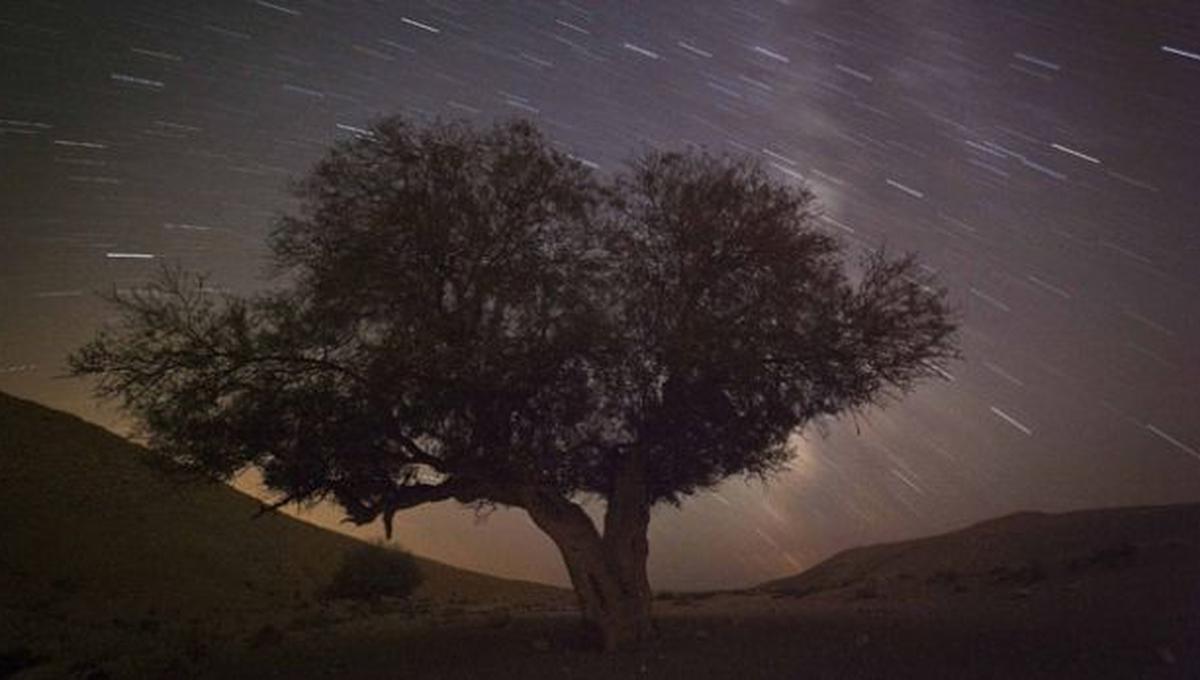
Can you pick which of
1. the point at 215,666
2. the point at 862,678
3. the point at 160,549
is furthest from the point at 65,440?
the point at 862,678

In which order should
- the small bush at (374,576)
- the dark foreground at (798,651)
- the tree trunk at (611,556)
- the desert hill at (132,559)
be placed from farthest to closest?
the small bush at (374,576)
the desert hill at (132,559)
the tree trunk at (611,556)
the dark foreground at (798,651)

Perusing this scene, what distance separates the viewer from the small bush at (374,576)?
4716cm

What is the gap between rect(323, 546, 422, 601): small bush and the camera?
155 ft

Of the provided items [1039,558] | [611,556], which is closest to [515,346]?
[611,556]

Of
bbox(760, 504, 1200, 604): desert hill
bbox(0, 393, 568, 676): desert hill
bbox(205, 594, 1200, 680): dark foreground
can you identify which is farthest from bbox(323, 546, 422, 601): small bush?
bbox(205, 594, 1200, 680): dark foreground

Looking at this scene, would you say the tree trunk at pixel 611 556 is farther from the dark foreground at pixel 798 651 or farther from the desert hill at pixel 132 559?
the desert hill at pixel 132 559

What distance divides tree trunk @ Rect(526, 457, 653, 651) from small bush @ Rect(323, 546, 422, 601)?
1215 inches

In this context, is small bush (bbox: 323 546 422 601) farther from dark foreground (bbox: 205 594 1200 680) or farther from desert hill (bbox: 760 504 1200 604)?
dark foreground (bbox: 205 594 1200 680)

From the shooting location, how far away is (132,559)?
4522 cm

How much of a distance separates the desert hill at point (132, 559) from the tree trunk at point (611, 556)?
6753 millimetres

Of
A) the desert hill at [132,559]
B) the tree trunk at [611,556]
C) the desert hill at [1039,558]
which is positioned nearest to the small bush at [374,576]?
the desert hill at [132,559]

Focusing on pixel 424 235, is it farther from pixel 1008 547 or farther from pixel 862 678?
pixel 1008 547

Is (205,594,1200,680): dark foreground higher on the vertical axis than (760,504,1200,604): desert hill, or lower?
lower

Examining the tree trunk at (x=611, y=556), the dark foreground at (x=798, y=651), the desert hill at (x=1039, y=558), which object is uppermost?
the desert hill at (x=1039, y=558)
